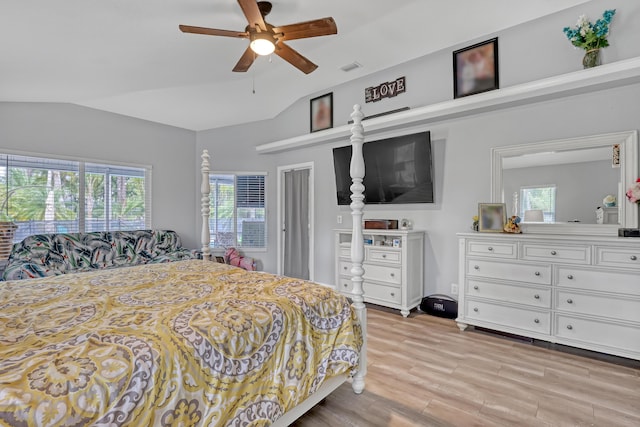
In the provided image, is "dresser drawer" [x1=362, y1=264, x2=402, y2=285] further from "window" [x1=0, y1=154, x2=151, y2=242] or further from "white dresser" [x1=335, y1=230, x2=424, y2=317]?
"window" [x1=0, y1=154, x2=151, y2=242]

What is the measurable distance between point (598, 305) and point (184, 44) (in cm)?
416

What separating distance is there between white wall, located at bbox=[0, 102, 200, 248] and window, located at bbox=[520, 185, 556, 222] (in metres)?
4.96

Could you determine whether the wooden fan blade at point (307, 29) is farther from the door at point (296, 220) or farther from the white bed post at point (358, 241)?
the door at point (296, 220)

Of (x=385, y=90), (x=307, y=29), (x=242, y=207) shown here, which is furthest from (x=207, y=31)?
(x=242, y=207)

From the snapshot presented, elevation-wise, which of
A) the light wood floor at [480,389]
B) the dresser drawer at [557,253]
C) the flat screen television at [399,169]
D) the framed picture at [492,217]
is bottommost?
the light wood floor at [480,389]

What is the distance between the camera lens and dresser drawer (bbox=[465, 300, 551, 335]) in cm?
276

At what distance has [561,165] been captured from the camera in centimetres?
298

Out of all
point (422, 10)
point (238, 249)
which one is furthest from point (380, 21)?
point (238, 249)

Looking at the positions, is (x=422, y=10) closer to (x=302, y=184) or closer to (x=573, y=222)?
(x=573, y=222)

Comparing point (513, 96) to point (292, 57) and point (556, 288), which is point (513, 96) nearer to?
point (556, 288)

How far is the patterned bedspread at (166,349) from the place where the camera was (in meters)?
0.90

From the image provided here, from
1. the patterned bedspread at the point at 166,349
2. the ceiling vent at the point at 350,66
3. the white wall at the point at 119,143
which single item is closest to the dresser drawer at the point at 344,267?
the patterned bedspread at the point at 166,349

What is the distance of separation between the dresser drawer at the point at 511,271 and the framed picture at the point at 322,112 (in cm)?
276

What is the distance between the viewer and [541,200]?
10.0ft
